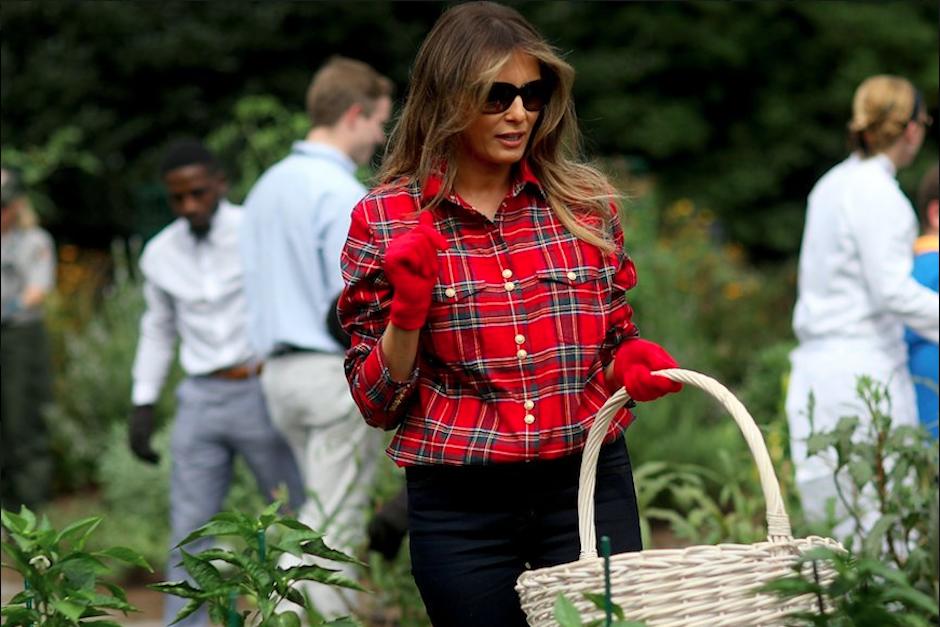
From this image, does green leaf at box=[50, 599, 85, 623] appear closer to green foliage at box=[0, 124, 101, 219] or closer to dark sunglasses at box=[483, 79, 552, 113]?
dark sunglasses at box=[483, 79, 552, 113]

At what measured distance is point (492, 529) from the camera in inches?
104

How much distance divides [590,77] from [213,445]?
7410 millimetres

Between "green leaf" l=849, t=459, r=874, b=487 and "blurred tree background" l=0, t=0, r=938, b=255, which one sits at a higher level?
"blurred tree background" l=0, t=0, r=938, b=255

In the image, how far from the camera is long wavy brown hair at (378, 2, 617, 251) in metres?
2.64

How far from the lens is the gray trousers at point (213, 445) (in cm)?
510

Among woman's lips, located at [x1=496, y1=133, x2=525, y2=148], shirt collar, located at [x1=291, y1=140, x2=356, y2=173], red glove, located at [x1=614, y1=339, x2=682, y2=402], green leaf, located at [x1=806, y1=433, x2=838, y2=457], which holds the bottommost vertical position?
green leaf, located at [x1=806, y1=433, x2=838, y2=457]

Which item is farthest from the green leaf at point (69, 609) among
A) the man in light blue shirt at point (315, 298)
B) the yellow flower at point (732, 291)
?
the yellow flower at point (732, 291)

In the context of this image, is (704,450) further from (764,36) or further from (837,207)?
(764,36)

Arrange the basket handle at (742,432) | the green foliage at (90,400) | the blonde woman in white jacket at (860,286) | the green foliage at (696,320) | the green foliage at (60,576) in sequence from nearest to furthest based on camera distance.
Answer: the basket handle at (742,432), the green foliage at (60,576), the blonde woman in white jacket at (860,286), the green foliage at (696,320), the green foliage at (90,400)

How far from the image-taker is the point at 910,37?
39.1 ft

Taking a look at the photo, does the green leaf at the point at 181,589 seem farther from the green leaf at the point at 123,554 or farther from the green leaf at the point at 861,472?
the green leaf at the point at 861,472

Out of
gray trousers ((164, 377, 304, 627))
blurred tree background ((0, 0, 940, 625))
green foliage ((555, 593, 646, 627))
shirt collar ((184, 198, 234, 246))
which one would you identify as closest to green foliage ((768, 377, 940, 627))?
green foliage ((555, 593, 646, 627))

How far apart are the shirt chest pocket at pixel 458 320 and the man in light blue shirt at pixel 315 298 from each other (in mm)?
1957

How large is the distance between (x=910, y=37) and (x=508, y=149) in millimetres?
10039
